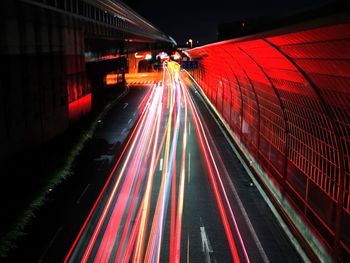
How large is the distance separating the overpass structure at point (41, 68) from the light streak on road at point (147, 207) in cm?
435

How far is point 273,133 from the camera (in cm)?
1402

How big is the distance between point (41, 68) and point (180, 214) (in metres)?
11.4

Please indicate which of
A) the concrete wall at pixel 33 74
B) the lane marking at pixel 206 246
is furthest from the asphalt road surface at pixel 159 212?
the concrete wall at pixel 33 74

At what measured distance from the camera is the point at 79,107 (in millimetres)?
27656

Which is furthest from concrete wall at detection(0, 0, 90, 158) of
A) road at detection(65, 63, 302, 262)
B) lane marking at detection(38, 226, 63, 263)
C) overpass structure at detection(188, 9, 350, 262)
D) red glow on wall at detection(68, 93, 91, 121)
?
overpass structure at detection(188, 9, 350, 262)

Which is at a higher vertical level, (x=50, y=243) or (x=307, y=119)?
(x=307, y=119)

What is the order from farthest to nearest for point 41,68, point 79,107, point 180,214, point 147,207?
point 79,107
point 41,68
point 147,207
point 180,214

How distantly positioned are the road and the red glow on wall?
20.3 ft

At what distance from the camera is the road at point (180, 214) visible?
372 inches

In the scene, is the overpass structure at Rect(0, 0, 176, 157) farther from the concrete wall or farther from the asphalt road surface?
the asphalt road surface

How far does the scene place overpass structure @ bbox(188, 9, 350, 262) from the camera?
21.6 ft

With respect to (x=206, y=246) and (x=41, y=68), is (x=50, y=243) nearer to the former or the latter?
(x=206, y=246)

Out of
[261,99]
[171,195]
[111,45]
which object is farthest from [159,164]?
[111,45]

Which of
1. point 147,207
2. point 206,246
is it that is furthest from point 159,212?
point 206,246
